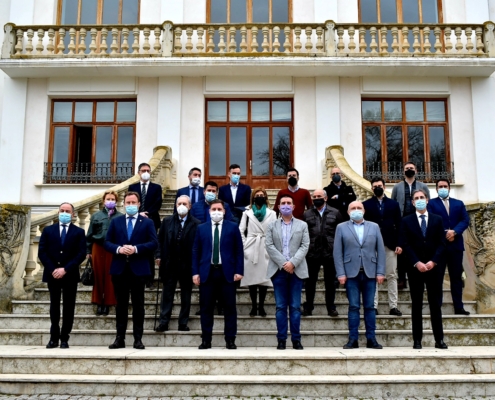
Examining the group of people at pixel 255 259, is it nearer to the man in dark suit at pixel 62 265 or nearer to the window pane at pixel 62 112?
the man in dark suit at pixel 62 265

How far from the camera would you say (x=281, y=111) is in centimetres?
1556

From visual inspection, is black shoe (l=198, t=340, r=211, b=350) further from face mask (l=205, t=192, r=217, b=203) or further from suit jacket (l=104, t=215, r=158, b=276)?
face mask (l=205, t=192, r=217, b=203)

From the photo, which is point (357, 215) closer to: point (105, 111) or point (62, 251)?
point (62, 251)

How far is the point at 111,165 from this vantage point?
1529cm

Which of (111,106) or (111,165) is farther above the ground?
(111,106)

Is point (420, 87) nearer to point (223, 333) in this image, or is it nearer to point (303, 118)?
point (303, 118)

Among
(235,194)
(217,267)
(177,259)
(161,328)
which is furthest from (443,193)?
(161,328)

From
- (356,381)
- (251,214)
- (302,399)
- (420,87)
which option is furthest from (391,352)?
(420,87)

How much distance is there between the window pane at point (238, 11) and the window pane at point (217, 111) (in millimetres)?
2582

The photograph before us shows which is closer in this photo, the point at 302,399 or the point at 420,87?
the point at 302,399

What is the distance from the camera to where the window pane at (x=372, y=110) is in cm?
1541

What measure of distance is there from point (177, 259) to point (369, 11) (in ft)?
39.1

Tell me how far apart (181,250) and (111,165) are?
8.79 metres

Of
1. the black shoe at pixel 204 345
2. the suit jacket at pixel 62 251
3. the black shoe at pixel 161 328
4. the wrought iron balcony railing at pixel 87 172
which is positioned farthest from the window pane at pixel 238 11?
the black shoe at pixel 204 345
